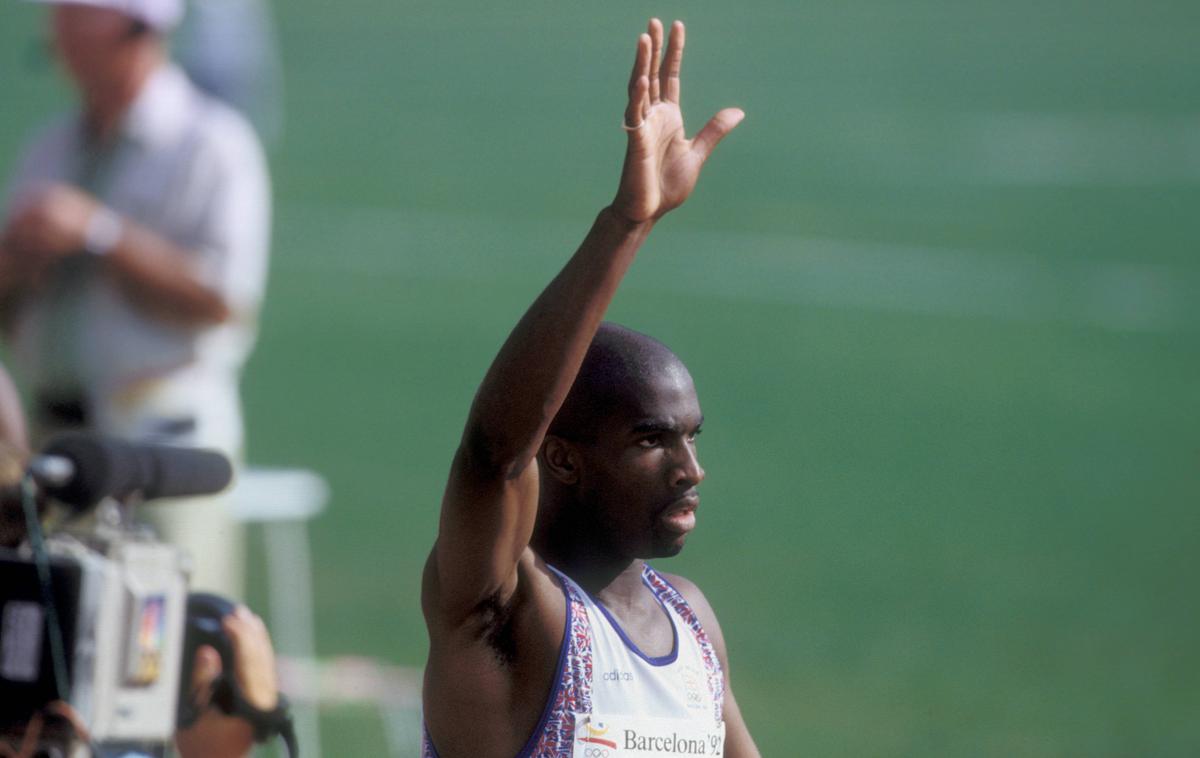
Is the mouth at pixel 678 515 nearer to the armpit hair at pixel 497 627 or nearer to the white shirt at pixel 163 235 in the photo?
the armpit hair at pixel 497 627

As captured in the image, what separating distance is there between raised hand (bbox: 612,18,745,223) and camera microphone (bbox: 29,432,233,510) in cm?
96

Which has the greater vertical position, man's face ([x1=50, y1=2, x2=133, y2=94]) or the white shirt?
man's face ([x1=50, y1=2, x2=133, y2=94])

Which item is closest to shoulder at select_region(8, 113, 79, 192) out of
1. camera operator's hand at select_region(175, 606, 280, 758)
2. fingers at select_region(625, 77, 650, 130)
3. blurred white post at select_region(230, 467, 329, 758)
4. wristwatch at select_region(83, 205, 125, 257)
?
wristwatch at select_region(83, 205, 125, 257)

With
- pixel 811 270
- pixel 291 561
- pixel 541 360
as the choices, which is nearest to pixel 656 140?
pixel 541 360

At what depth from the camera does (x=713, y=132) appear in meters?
2.92

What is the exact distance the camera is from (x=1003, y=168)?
25.3m

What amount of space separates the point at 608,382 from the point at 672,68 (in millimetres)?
475

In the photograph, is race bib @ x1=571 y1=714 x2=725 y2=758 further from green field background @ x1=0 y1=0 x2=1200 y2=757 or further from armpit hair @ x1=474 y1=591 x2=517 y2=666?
green field background @ x1=0 y1=0 x2=1200 y2=757

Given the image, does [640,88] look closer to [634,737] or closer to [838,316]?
[634,737]

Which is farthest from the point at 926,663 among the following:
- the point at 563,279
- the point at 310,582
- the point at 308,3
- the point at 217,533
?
the point at 308,3

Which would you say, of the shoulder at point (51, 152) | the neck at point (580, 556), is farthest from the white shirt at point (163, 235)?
the neck at point (580, 556)

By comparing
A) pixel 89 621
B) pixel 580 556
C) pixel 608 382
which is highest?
pixel 608 382

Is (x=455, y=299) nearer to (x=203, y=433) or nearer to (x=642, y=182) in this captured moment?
(x=203, y=433)

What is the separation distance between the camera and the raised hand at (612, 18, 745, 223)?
2717mm
